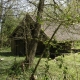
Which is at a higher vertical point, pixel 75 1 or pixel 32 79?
pixel 75 1

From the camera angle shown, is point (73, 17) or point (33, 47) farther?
point (33, 47)

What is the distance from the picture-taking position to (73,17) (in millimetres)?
4461

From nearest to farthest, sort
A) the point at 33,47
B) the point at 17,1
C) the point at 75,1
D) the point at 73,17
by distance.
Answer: the point at 73,17, the point at 75,1, the point at 17,1, the point at 33,47

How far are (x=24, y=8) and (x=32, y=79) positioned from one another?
6239 millimetres

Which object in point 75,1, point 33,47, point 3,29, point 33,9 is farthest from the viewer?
point 3,29

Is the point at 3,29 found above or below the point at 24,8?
below

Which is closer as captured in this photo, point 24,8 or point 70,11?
point 70,11

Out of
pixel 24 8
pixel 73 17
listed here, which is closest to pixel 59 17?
pixel 73 17

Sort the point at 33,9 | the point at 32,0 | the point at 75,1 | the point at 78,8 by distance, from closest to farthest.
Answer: the point at 78,8
the point at 75,1
the point at 33,9
the point at 32,0

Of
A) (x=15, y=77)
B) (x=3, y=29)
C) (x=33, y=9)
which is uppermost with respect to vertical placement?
(x=33, y=9)

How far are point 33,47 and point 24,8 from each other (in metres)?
4.26

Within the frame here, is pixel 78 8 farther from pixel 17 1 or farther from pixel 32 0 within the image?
pixel 17 1

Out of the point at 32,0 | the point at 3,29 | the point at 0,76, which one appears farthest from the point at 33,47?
the point at 3,29

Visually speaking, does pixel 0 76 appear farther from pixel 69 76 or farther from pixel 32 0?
pixel 69 76
